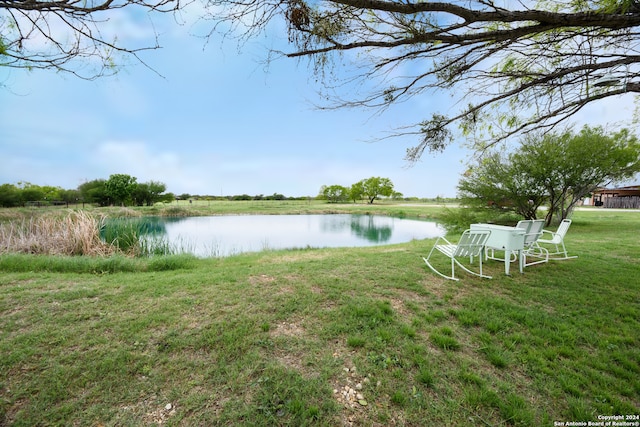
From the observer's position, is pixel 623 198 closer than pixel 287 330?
No

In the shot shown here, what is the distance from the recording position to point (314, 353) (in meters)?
2.24

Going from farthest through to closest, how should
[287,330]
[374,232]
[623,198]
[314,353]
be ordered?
1. [623,198]
2. [374,232]
3. [287,330]
4. [314,353]

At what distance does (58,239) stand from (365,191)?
59.6m

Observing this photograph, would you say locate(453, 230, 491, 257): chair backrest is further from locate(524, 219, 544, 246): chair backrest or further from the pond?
the pond

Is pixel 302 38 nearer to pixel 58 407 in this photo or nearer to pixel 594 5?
A: pixel 594 5

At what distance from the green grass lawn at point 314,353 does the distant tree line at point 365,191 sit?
5818 cm

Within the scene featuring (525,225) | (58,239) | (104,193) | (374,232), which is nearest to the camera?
(525,225)

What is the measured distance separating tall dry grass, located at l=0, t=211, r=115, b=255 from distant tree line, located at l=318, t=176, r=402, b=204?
2265 inches

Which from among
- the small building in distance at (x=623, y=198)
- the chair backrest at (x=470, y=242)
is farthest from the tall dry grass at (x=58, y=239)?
the small building in distance at (x=623, y=198)

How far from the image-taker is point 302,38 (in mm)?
2199

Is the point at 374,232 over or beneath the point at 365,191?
beneath

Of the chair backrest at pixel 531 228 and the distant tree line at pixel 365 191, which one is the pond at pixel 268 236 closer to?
the chair backrest at pixel 531 228

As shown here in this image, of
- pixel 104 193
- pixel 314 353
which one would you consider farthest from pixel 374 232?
pixel 104 193

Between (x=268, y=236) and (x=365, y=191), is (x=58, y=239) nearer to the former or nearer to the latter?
(x=268, y=236)
